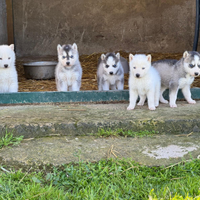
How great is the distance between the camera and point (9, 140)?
3467 mm

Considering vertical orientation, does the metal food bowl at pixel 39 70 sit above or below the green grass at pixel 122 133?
above

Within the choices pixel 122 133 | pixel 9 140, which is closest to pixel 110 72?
pixel 122 133

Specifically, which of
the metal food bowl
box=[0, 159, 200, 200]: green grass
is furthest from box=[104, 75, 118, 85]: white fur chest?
box=[0, 159, 200, 200]: green grass

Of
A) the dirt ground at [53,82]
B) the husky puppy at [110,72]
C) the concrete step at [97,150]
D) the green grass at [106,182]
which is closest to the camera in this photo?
the green grass at [106,182]

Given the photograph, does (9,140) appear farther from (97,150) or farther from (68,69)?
(68,69)

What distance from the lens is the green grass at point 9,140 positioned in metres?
3.39

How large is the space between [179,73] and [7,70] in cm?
301

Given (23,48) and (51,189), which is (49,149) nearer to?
(51,189)

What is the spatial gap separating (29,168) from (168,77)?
2.91 m

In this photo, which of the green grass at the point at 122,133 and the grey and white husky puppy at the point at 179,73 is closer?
the green grass at the point at 122,133

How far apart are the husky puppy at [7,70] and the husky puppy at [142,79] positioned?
2.20 m

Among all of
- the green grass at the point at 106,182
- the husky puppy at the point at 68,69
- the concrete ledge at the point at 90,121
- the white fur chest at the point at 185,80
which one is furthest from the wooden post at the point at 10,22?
the green grass at the point at 106,182

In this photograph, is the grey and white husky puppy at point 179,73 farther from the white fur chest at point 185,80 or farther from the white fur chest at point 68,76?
the white fur chest at point 68,76

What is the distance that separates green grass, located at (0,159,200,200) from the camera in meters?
2.50
